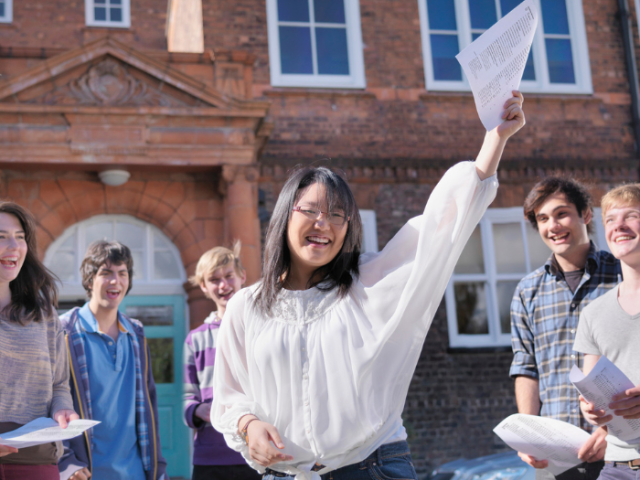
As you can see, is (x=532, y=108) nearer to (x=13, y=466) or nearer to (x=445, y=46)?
(x=445, y=46)

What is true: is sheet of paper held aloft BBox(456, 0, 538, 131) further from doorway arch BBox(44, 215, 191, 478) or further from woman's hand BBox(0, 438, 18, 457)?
doorway arch BBox(44, 215, 191, 478)

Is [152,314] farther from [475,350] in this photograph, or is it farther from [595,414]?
[595,414]

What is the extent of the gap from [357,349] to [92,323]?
2.30m

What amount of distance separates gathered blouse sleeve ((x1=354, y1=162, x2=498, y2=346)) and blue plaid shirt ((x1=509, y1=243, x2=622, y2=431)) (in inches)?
61.0

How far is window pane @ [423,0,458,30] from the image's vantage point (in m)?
10.5

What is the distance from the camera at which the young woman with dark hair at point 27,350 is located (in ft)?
9.62

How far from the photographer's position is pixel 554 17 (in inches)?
434

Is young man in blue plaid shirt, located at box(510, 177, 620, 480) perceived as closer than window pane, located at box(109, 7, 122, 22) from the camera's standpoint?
Yes

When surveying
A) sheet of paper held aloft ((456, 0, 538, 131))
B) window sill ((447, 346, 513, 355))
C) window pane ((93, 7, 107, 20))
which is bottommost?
window sill ((447, 346, 513, 355))

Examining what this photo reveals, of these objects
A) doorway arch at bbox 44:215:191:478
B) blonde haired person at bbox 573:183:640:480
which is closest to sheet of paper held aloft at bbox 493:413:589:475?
blonde haired person at bbox 573:183:640:480

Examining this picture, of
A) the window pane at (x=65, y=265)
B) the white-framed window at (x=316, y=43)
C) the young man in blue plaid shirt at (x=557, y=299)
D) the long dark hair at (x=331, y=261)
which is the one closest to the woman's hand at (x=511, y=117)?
the long dark hair at (x=331, y=261)

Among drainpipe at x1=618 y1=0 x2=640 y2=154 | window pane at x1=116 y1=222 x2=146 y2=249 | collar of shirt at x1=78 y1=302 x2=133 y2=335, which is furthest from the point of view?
drainpipe at x1=618 y1=0 x2=640 y2=154

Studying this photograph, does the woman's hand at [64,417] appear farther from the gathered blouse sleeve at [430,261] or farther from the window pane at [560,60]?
the window pane at [560,60]

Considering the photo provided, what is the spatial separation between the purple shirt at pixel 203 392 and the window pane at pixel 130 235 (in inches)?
183
